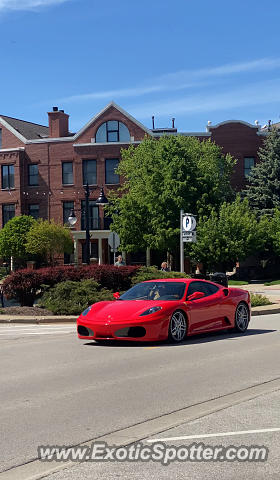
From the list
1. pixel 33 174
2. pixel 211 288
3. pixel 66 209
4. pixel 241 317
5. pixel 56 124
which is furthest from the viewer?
pixel 56 124

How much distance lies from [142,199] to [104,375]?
39.4 meters

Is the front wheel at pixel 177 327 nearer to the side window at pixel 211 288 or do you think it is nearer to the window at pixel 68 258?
the side window at pixel 211 288

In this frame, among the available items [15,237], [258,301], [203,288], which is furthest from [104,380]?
[15,237]

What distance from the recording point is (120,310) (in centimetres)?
1388

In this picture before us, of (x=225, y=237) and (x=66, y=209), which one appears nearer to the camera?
(x=225, y=237)

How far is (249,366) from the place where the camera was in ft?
36.4

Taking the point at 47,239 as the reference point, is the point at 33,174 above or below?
above

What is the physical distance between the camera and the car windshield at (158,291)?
1458 centimetres

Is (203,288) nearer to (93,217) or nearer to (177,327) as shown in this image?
(177,327)

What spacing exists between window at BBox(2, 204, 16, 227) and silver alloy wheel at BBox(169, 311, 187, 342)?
4774cm

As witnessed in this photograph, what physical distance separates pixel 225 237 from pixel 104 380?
120 feet

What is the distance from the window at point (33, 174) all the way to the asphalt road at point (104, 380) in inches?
1790

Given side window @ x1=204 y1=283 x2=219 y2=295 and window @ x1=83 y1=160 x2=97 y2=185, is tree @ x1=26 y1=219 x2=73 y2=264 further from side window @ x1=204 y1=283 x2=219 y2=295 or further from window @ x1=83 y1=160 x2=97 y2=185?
side window @ x1=204 y1=283 x2=219 y2=295

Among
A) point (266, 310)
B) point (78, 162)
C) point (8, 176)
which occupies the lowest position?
point (266, 310)
